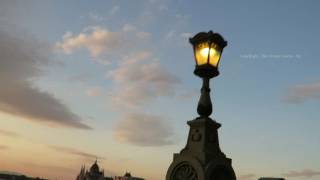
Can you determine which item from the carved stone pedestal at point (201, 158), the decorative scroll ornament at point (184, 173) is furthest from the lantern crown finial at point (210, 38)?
the decorative scroll ornament at point (184, 173)

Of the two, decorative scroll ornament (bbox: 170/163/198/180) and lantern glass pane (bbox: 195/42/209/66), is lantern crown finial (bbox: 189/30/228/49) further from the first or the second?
decorative scroll ornament (bbox: 170/163/198/180)

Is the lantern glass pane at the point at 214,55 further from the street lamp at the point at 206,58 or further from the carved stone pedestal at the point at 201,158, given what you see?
the carved stone pedestal at the point at 201,158

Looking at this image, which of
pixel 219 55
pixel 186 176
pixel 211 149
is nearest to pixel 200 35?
pixel 219 55

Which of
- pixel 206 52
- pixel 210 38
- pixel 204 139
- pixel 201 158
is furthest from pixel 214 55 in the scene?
pixel 201 158

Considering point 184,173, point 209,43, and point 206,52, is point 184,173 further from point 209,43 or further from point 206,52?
point 209,43

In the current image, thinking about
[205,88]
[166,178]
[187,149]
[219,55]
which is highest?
[219,55]

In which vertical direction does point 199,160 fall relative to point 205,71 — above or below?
below

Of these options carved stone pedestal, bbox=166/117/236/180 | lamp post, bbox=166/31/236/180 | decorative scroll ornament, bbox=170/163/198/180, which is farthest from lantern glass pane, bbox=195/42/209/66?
decorative scroll ornament, bbox=170/163/198/180

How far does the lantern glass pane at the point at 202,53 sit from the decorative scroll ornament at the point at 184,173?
6.23 ft

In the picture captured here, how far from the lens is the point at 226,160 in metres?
6.72

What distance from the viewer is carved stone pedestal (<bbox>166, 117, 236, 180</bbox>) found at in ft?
20.9

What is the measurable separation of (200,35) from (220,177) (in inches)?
102

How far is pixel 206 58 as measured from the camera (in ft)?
23.1

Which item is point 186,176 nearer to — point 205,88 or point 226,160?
point 226,160
